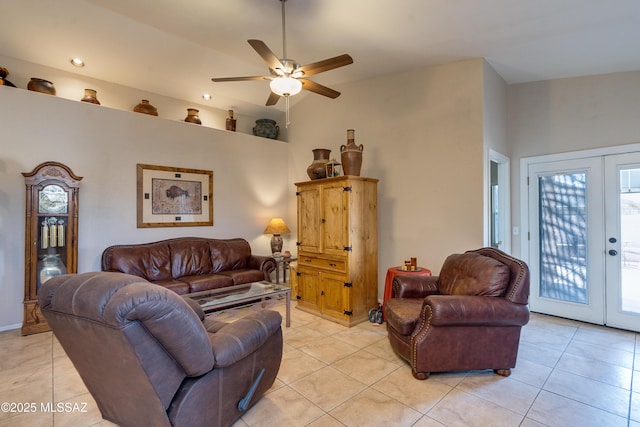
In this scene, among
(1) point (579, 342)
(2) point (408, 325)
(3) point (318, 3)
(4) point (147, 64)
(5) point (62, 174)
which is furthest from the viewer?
(4) point (147, 64)

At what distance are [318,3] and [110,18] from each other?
2470mm

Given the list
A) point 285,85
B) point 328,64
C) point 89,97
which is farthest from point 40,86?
point 328,64

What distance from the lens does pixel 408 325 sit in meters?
2.58

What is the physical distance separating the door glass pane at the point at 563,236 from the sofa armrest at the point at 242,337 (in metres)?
3.83

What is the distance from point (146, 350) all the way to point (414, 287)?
8.45 feet

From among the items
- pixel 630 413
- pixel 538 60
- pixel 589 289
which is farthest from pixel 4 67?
pixel 589 289

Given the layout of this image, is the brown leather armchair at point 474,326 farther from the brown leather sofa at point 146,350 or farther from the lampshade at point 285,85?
the lampshade at point 285,85

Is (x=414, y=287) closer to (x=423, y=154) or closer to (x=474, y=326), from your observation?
(x=474, y=326)

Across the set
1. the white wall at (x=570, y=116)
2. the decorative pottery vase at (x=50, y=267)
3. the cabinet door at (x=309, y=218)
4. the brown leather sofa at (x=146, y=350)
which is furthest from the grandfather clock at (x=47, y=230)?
the white wall at (x=570, y=116)

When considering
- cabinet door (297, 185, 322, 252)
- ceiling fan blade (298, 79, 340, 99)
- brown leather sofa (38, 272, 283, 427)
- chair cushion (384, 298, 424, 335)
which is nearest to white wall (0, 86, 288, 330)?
cabinet door (297, 185, 322, 252)

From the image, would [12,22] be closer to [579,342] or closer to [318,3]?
[318,3]

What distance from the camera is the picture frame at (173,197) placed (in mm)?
4449

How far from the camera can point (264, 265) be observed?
4742 mm

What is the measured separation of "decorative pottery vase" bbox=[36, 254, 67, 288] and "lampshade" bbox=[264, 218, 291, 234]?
285 cm
